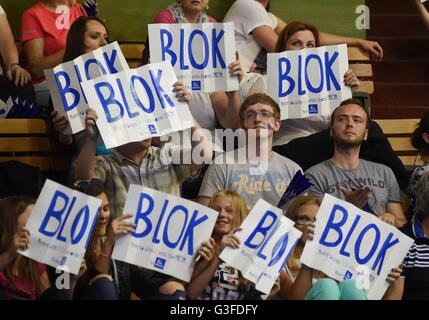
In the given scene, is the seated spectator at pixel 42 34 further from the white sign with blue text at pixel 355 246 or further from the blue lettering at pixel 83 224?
the white sign with blue text at pixel 355 246

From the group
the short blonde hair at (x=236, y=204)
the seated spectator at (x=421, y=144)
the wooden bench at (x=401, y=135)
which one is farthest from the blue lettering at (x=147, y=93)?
the wooden bench at (x=401, y=135)

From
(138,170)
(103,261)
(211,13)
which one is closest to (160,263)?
(103,261)

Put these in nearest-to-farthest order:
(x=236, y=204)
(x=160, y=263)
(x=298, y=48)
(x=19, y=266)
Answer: (x=19, y=266), (x=160, y=263), (x=236, y=204), (x=298, y=48)

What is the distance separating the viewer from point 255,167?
5.85m

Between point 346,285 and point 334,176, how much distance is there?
61 cm

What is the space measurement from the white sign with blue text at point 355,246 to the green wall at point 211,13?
185 cm

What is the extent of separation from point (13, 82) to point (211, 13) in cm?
148

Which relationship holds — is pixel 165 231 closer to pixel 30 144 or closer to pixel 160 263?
pixel 160 263

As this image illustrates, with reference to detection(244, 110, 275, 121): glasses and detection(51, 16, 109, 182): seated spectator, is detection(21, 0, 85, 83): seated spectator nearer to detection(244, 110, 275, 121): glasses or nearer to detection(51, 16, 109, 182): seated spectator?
detection(51, 16, 109, 182): seated spectator

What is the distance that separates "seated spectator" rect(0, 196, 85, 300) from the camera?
541 cm

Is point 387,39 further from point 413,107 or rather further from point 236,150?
point 236,150

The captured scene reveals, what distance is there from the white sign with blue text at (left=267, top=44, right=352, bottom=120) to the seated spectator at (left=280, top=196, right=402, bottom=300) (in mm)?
546

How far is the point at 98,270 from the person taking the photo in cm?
552
